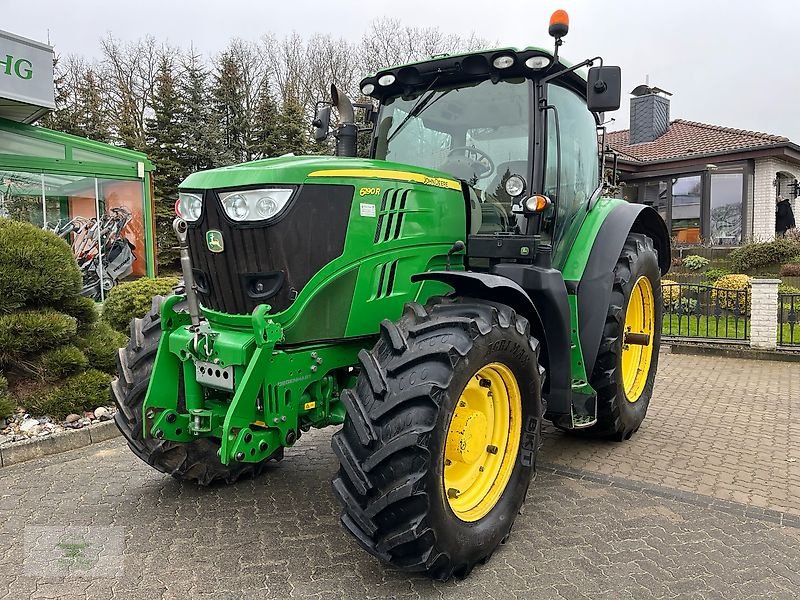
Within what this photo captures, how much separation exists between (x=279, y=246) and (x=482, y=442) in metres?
1.37

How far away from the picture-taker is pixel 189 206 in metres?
3.07

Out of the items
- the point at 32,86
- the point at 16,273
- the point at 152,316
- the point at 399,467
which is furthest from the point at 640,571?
the point at 32,86

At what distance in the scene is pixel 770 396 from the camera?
22.1 feet

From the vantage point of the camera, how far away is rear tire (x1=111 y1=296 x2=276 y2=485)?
3520mm

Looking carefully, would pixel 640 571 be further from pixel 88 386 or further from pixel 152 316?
pixel 88 386

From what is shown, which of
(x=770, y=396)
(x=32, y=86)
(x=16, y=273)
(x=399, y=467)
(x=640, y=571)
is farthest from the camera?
(x=32, y=86)

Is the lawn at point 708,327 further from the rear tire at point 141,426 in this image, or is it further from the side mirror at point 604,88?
the rear tire at point 141,426

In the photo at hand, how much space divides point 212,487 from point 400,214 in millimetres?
2057

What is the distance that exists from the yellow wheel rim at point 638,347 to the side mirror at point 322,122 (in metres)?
2.70

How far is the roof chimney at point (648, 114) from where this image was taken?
873 inches

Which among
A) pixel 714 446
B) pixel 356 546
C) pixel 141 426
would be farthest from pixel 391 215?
pixel 714 446

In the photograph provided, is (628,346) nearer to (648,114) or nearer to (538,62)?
(538,62)

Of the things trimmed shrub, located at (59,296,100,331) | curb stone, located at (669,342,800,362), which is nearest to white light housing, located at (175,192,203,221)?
trimmed shrub, located at (59,296,100,331)

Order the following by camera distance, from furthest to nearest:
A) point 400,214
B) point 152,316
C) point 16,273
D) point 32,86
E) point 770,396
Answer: point 32,86 → point 770,396 → point 16,273 → point 152,316 → point 400,214
